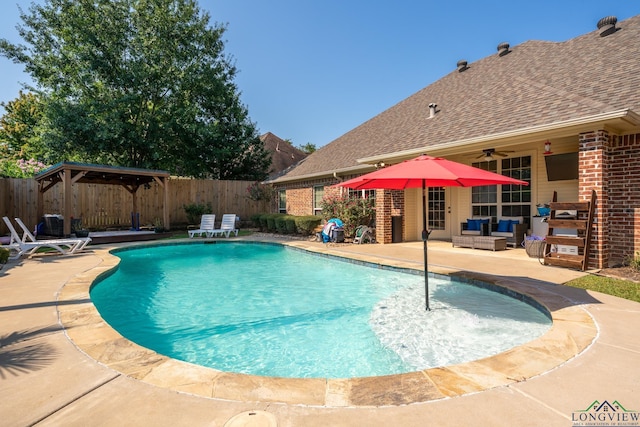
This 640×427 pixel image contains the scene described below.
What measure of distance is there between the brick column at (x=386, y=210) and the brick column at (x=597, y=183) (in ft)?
17.9

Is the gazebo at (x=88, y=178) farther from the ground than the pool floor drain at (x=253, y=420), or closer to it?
farther from the ground

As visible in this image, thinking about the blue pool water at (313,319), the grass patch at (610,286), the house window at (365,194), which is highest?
the house window at (365,194)

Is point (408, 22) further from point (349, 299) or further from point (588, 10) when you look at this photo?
point (349, 299)

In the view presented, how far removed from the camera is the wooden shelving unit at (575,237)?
6.22 m

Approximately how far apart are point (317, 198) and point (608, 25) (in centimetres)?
1158

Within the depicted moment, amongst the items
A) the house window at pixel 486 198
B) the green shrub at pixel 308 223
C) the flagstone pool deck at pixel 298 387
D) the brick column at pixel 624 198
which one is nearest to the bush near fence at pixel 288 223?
the green shrub at pixel 308 223

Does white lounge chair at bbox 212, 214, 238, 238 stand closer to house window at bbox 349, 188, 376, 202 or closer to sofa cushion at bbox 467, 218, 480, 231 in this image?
house window at bbox 349, 188, 376, 202

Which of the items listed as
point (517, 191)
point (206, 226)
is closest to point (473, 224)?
point (517, 191)

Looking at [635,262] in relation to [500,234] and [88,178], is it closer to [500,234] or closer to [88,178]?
[500,234]

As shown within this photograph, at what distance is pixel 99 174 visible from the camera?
13.3 m

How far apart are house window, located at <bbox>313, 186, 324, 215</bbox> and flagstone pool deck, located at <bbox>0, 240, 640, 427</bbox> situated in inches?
467

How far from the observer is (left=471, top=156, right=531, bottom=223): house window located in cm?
937

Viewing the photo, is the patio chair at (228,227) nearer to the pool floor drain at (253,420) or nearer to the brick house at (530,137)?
the brick house at (530,137)

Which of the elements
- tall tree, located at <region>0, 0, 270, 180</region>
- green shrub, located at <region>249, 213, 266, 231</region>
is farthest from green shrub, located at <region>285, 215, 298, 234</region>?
tall tree, located at <region>0, 0, 270, 180</region>
